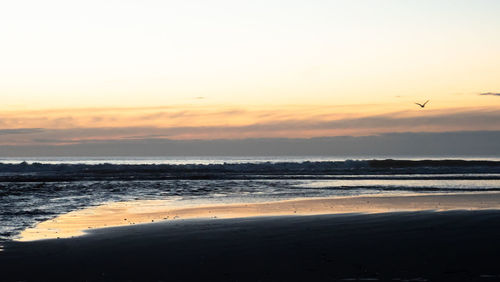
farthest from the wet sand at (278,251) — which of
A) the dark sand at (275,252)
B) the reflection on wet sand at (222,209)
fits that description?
the reflection on wet sand at (222,209)

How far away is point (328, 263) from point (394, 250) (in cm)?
184

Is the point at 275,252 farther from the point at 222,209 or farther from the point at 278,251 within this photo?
the point at 222,209

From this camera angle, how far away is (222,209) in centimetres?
2117

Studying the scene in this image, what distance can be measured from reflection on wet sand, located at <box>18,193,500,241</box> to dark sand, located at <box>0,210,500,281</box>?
1.75 metres

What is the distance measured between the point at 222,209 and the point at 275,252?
9.27 meters

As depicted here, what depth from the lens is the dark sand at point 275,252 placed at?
1024 cm

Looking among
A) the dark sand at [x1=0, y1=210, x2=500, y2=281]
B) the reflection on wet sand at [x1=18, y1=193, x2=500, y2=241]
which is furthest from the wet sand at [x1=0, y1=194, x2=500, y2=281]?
the reflection on wet sand at [x1=18, y1=193, x2=500, y2=241]

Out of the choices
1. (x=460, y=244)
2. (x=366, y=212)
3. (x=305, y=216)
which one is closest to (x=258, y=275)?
(x=460, y=244)

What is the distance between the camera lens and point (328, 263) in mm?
10945

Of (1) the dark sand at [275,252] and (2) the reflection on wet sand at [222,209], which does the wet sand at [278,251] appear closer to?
(1) the dark sand at [275,252]

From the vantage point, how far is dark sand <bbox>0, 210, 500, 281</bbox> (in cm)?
1024

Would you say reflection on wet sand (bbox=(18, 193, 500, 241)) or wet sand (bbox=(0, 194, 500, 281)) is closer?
wet sand (bbox=(0, 194, 500, 281))

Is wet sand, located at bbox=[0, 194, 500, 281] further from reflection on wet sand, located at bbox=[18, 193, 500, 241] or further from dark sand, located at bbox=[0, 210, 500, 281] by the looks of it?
reflection on wet sand, located at bbox=[18, 193, 500, 241]

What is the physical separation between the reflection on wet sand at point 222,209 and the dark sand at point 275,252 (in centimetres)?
175
